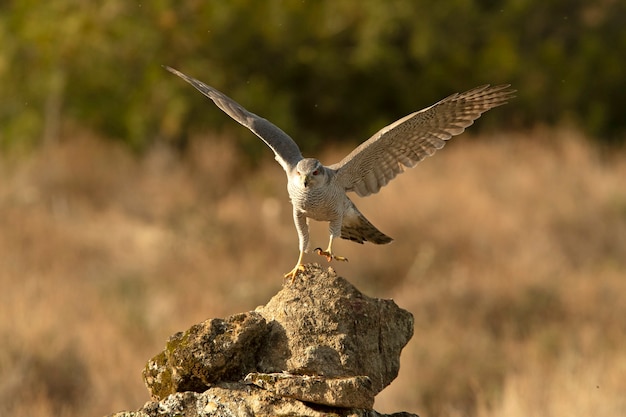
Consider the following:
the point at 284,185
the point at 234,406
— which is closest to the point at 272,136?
the point at 234,406

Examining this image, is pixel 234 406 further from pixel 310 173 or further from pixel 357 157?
pixel 357 157

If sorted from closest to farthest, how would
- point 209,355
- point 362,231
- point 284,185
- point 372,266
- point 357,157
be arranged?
1. point 209,355
2. point 357,157
3. point 362,231
4. point 372,266
5. point 284,185

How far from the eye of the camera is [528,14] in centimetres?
2230

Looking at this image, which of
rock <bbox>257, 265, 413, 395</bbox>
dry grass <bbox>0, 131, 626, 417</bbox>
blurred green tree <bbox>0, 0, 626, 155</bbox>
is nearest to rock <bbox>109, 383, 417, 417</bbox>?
rock <bbox>257, 265, 413, 395</bbox>

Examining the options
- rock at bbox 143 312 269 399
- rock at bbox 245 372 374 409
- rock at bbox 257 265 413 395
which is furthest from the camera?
rock at bbox 257 265 413 395

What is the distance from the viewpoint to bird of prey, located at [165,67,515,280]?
5.61m

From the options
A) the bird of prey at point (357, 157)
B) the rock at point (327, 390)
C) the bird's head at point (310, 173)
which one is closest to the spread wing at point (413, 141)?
the bird of prey at point (357, 157)

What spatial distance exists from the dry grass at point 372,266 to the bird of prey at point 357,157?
9.83 feet

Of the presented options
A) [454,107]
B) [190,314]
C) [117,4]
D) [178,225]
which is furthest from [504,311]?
[117,4]

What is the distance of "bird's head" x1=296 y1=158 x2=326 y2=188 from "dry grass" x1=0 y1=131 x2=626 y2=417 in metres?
3.64

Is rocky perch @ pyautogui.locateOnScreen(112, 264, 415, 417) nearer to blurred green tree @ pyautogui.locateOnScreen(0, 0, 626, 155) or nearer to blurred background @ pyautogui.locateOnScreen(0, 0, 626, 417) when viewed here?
blurred background @ pyautogui.locateOnScreen(0, 0, 626, 417)

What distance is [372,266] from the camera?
53.1 ft

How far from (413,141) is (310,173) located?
103 centimetres

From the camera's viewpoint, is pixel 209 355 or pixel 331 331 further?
pixel 331 331
